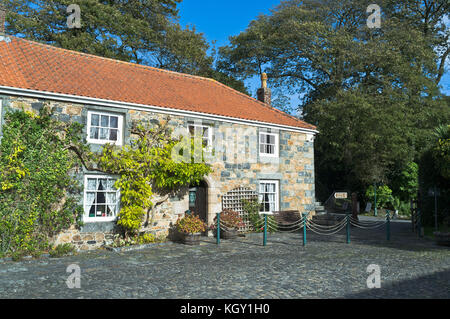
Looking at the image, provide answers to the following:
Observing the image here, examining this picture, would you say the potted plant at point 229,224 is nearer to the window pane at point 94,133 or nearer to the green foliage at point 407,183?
the window pane at point 94,133

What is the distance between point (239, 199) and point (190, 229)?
3.20m

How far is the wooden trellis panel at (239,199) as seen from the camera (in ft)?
47.3

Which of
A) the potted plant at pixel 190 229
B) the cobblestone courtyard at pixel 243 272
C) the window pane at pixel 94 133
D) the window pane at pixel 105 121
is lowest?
the cobblestone courtyard at pixel 243 272

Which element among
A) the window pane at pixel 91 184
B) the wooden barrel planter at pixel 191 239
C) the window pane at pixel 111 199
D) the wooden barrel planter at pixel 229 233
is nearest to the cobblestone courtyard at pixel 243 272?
the wooden barrel planter at pixel 191 239

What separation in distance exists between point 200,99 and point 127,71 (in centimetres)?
327

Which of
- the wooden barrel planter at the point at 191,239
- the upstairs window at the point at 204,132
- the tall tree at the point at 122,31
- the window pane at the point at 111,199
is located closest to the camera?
the window pane at the point at 111,199

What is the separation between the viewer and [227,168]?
14.5 m

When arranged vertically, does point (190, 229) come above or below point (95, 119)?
below

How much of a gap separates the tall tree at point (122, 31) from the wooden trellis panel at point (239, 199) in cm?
1335

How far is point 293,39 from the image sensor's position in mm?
27062

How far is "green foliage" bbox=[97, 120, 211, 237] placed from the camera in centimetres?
1151

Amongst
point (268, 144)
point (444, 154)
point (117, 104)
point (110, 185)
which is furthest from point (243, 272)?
point (268, 144)

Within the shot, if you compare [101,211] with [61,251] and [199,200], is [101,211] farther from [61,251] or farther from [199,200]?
[199,200]
